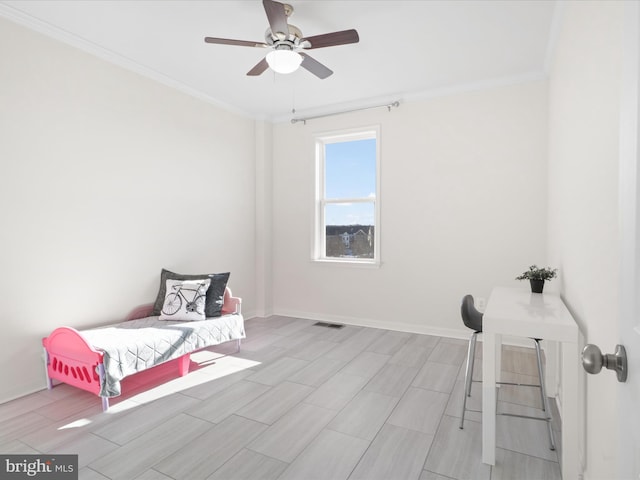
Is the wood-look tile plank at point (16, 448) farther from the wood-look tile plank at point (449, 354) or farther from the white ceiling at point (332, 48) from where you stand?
the wood-look tile plank at point (449, 354)

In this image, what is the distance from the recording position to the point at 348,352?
3572 millimetres

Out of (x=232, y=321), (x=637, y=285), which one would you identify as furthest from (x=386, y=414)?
(x=637, y=285)

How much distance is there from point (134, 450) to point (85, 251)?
178 centimetres

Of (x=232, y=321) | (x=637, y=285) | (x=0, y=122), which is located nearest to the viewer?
(x=637, y=285)

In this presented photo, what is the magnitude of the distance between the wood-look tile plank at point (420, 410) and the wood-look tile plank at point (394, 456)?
7cm

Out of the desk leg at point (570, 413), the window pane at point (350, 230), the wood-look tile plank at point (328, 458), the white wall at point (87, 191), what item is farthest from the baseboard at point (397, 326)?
the wood-look tile plank at point (328, 458)

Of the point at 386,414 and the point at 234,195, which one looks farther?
the point at 234,195

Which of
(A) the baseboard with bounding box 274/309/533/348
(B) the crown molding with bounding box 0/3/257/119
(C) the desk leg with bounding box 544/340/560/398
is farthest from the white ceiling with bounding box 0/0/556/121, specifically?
(A) the baseboard with bounding box 274/309/533/348

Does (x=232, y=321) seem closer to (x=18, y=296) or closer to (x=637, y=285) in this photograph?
(x=18, y=296)

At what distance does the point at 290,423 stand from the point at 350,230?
284 centimetres

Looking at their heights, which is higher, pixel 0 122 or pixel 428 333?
pixel 0 122

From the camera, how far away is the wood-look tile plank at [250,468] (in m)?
1.78

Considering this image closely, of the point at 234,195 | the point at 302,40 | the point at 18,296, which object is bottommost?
the point at 18,296

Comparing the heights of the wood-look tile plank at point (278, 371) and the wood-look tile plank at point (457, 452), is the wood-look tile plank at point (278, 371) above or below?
above
